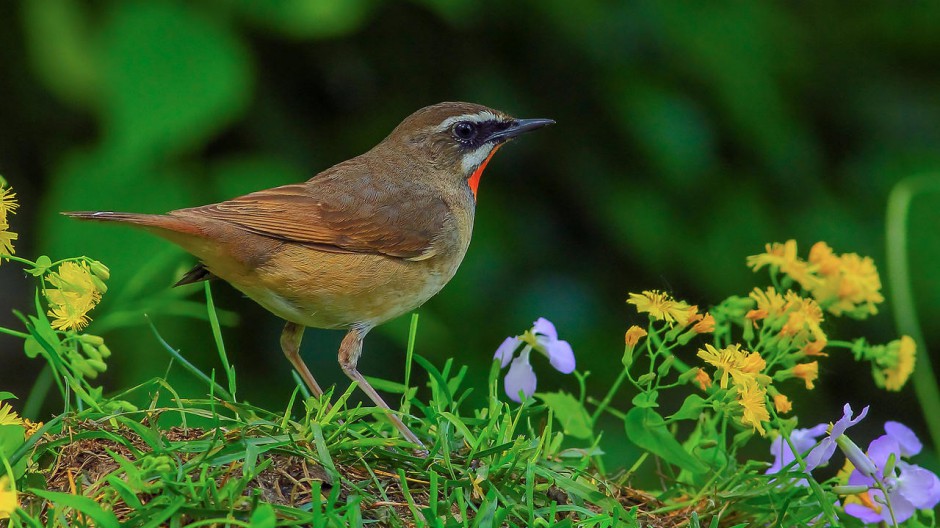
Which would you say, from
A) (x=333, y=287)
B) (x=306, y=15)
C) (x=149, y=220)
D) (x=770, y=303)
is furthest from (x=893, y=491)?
(x=306, y=15)

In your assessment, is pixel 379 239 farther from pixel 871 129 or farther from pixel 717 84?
pixel 871 129

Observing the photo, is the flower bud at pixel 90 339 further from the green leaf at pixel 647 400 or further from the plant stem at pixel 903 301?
the plant stem at pixel 903 301

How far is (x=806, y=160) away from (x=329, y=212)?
7.66 ft

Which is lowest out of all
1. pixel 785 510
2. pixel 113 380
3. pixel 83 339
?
pixel 113 380

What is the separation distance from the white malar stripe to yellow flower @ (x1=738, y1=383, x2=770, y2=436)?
185 centimetres

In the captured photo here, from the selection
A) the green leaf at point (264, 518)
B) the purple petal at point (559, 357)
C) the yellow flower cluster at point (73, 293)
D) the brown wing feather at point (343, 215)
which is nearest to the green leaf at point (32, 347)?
the yellow flower cluster at point (73, 293)

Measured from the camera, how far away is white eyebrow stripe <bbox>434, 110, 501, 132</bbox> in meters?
3.80

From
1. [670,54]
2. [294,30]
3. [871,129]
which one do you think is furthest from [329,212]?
[871,129]

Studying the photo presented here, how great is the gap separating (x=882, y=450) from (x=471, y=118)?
183 centimetres

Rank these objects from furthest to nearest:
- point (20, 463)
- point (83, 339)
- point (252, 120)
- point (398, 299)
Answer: point (252, 120)
point (398, 299)
point (83, 339)
point (20, 463)

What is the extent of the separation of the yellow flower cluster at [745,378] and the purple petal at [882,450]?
431 mm

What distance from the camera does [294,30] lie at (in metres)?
3.84

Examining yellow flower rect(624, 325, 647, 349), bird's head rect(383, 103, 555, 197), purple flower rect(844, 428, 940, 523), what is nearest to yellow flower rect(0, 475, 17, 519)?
yellow flower rect(624, 325, 647, 349)

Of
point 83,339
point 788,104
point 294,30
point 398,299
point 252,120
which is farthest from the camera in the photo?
point 788,104
